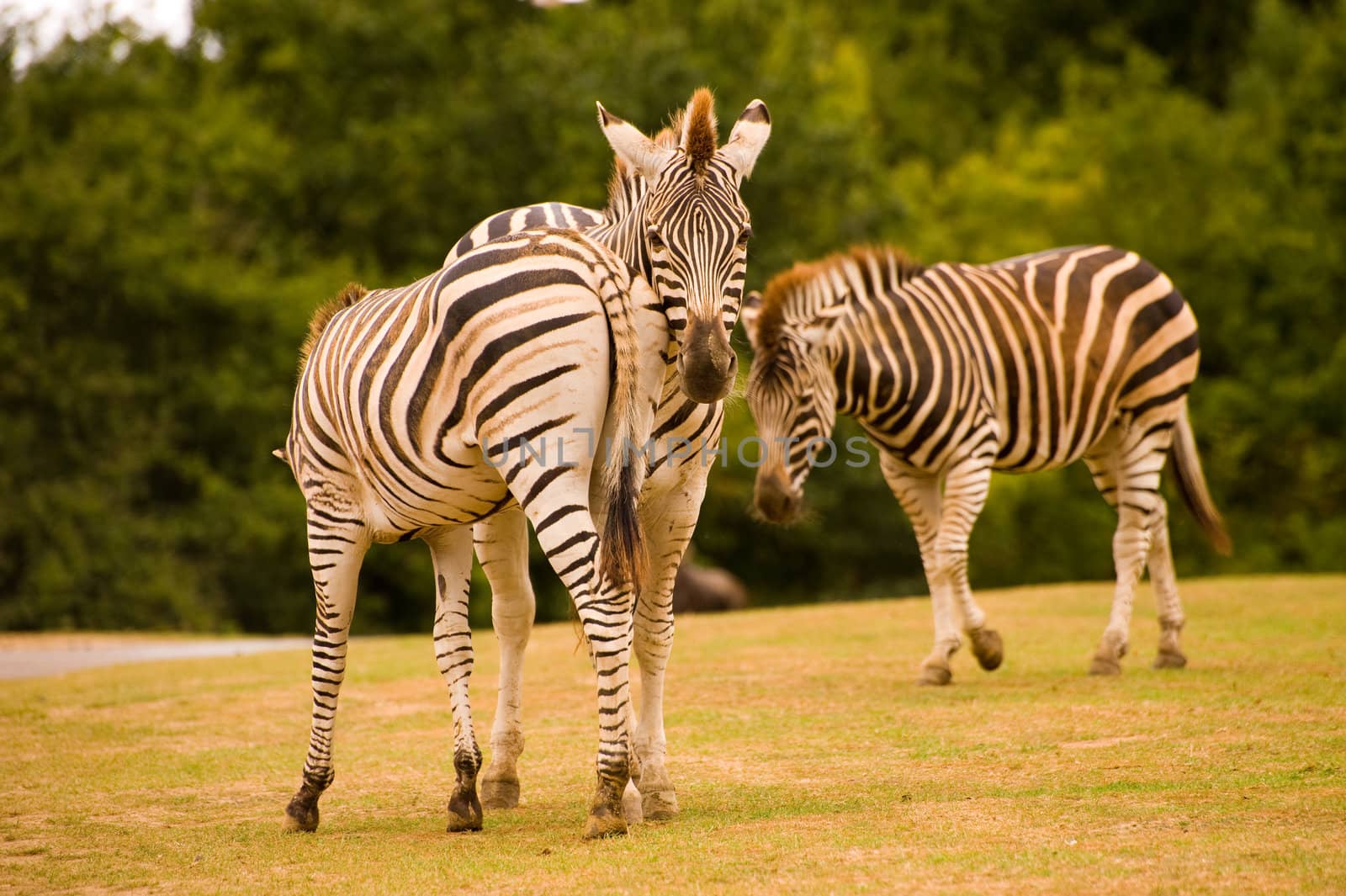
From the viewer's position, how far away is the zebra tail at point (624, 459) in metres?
5.50

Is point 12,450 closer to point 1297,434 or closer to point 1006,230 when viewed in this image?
point 1006,230

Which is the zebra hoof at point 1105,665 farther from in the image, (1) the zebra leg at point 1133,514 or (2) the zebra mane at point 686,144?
(2) the zebra mane at point 686,144

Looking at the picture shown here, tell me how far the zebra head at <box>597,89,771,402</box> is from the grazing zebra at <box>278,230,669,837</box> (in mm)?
192

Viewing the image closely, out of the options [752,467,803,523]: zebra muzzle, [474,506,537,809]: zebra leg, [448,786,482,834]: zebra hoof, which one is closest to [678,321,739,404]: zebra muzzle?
[474,506,537,809]: zebra leg

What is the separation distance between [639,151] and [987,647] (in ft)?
16.8

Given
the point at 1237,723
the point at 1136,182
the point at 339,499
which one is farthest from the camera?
the point at 1136,182

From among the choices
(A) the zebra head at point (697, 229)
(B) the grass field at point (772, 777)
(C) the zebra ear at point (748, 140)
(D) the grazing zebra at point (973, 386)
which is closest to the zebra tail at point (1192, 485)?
(D) the grazing zebra at point (973, 386)

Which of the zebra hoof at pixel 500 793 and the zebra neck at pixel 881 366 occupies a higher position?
the zebra neck at pixel 881 366

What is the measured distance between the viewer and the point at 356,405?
6.11 m

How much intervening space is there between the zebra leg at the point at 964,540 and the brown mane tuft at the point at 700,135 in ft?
14.5

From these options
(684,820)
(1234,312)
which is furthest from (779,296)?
(1234,312)

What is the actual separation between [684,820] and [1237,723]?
3303 mm

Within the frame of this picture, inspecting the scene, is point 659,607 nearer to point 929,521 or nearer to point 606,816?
point 606,816

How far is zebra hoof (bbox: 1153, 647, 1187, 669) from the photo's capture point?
9.82 m
